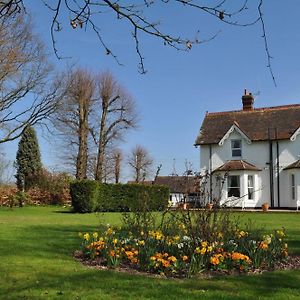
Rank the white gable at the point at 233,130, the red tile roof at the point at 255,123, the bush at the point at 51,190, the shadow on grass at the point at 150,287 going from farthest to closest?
the bush at the point at 51,190 → the white gable at the point at 233,130 → the red tile roof at the point at 255,123 → the shadow on grass at the point at 150,287

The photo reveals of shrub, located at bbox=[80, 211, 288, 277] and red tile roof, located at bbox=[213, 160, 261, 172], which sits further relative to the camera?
red tile roof, located at bbox=[213, 160, 261, 172]

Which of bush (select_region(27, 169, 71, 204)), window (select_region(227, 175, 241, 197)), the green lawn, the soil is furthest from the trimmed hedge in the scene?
the green lawn

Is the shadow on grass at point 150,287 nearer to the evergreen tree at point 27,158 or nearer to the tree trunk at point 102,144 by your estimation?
the evergreen tree at point 27,158

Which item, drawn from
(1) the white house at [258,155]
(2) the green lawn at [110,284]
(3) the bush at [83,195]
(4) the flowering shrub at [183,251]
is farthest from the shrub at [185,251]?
(1) the white house at [258,155]

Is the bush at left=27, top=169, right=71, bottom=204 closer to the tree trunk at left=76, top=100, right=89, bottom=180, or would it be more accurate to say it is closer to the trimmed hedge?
the tree trunk at left=76, top=100, right=89, bottom=180

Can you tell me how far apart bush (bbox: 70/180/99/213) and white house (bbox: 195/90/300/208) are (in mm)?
8870

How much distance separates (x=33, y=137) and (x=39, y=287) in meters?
36.0

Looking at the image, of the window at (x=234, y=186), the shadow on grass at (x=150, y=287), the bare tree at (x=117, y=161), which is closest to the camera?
the shadow on grass at (x=150, y=287)

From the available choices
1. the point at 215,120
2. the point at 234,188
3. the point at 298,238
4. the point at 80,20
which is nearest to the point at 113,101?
the point at 215,120

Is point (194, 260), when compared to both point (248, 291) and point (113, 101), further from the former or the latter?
point (113, 101)

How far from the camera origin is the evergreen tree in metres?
38.6

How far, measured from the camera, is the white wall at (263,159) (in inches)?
1270

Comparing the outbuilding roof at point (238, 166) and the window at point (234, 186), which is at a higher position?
the outbuilding roof at point (238, 166)

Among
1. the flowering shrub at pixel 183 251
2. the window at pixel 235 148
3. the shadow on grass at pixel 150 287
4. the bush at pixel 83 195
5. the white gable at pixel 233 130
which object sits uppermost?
the white gable at pixel 233 130
